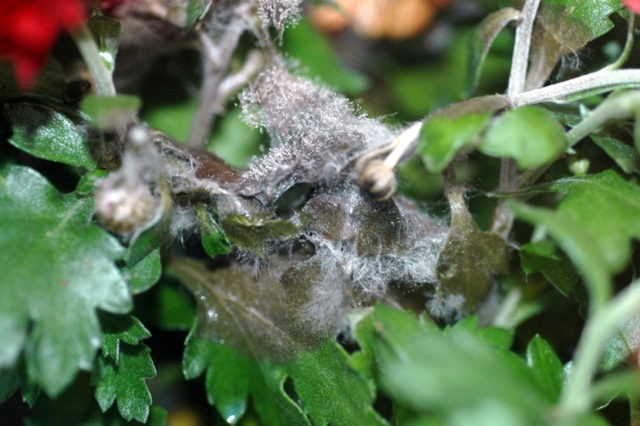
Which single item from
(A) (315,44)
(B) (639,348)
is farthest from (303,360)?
(A) (315,44)

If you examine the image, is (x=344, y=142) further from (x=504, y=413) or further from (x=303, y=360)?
(x=504, y=413)

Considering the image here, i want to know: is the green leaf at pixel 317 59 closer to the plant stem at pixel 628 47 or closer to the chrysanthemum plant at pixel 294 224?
the chrysanthemum plant at pixel 294 224

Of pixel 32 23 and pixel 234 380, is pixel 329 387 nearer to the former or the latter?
pixel 234 380

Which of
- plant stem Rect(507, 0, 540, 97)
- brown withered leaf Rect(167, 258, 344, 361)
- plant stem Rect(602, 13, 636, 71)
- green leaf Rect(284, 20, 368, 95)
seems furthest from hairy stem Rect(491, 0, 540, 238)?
green leaf Rect(284, 20, 368, 95)

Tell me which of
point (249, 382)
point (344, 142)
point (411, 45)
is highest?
point (344, 142)

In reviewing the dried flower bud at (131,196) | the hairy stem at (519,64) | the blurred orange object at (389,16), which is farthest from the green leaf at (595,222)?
the blurred orange object at (389,16)

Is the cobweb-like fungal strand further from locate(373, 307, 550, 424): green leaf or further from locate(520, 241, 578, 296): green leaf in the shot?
locate(373, 307, 550, 424): green leaf

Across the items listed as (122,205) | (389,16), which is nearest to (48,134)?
(122,205)
